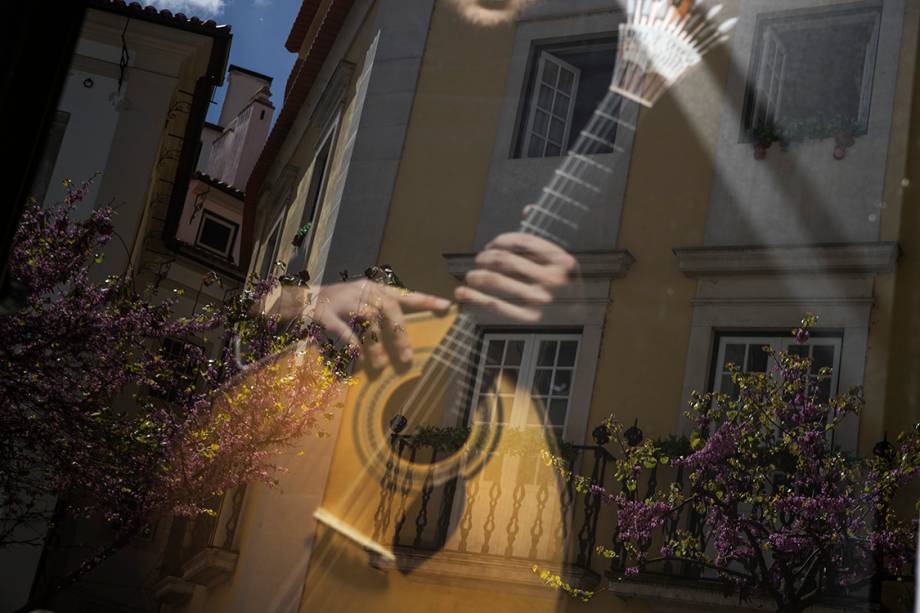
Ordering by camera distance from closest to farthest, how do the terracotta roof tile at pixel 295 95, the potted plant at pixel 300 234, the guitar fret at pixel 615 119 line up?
1. the guitar fret at pixel 615 119
2. the potted plant at pixel 300 234
3. the terracotta roof tile at pixel 295 95

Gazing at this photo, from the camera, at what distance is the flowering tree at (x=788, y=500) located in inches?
332

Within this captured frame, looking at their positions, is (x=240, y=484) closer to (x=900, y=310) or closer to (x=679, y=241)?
(x=679, y=241)

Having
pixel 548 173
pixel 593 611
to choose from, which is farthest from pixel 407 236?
pixel 593 611

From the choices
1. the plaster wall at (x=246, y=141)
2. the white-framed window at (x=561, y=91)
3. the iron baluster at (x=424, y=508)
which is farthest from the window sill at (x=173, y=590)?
the plaster wall at (x=246, y=141)

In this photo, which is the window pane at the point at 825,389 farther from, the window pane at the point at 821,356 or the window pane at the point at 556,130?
the window pane at the point at 556,130

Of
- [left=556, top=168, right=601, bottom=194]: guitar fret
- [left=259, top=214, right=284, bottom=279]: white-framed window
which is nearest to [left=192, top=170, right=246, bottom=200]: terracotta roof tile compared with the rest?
[left=259, top=214, right=284, bottom=279]: white-framed window

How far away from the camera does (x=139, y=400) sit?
12539 millimetres

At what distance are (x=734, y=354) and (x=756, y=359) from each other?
20 cm

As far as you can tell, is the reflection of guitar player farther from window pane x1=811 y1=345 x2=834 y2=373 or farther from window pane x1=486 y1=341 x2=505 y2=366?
window pane x1=811 y1=345 x2=834 y2=373

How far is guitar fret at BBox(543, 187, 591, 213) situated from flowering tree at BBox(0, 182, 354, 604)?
8.51ft

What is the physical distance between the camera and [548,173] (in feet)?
41.3

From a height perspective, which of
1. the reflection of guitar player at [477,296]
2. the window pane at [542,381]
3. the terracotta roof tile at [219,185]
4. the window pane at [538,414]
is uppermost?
the terracotta roof tile at [219,185]

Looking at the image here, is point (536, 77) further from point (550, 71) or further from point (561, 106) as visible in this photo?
point (561, 106)

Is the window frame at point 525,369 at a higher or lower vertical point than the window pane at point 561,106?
lower
